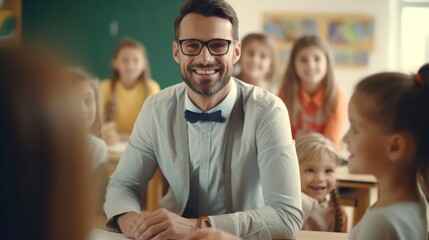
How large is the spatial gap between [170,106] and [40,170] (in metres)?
1.37

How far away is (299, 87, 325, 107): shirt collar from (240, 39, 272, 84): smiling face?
1.23 feet

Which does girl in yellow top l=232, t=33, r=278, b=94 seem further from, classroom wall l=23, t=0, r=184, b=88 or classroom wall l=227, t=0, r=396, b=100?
classroom wall l=227, t=0, r=396, b=100

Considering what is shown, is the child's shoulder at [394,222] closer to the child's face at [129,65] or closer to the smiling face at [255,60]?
the smiling face at [255,60]

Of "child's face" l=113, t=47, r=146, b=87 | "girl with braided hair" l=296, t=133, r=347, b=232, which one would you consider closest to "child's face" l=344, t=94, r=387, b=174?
"girl with braided hair" l=296, t=133, r=347, b=232

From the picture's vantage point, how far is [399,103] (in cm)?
140

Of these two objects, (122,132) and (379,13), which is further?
(379,13)

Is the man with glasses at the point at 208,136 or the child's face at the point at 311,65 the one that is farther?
the child's face at the point at 311,65

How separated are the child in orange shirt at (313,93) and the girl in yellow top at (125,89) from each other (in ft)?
4.11

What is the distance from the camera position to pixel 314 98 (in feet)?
12.6

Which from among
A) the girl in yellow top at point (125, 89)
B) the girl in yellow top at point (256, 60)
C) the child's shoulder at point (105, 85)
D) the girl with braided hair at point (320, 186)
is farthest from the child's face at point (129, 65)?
the girl with braided hair at point (320, 186)

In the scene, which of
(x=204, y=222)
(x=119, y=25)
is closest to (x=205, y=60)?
(x=204, y=222)

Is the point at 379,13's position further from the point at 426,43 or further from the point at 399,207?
the point at 399,207

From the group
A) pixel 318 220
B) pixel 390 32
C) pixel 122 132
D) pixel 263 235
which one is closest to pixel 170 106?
pixel 263 235

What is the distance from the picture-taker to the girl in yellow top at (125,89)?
4605 millimetres
